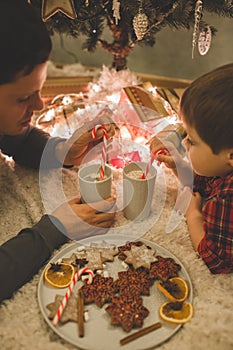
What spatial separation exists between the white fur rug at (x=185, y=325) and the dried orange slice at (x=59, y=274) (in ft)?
0.17

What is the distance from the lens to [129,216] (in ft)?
4.17

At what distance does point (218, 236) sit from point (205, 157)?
0.71 ft

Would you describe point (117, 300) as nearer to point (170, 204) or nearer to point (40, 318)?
point (40, 318)

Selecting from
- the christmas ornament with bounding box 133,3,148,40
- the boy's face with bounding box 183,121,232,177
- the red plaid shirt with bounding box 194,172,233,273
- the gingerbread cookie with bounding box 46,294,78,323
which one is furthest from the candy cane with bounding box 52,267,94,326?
the christmas ornament with bounding box 133,3,148,40

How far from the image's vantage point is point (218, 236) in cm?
103

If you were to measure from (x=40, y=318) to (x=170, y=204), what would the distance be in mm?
605

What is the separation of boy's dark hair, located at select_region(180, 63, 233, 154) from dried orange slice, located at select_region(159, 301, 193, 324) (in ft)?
1.33

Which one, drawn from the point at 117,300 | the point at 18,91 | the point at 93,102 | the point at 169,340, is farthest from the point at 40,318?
the point at 93,102

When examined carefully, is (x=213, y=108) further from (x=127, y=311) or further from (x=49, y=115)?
(x=49, y=115)

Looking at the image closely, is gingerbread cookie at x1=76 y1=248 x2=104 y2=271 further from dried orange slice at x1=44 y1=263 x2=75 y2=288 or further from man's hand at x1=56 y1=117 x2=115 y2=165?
man's hand at x1=56 y1=117 x2=115 y2=165

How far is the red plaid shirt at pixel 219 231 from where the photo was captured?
101cm

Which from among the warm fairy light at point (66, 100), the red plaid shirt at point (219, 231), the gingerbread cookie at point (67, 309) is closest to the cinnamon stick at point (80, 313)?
the gingerbread cookie at point (67, 309)

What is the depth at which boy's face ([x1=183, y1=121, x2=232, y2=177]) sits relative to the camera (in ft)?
3.43

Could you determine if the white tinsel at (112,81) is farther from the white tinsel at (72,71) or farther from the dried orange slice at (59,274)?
the dried orange slice at (59,274)
